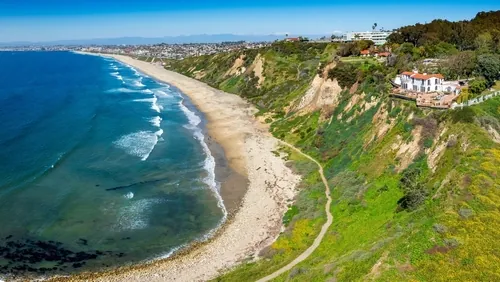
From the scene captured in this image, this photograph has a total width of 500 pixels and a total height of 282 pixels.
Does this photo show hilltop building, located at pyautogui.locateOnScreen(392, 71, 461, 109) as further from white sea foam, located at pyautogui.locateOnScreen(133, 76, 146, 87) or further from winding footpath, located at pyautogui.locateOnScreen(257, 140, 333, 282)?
white sea foam, located at pyautogui.locateOnScreen(133, 76, 146, 87)

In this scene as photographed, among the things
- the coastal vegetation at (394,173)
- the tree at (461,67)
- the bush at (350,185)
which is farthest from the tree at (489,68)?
the bush at (350,185)

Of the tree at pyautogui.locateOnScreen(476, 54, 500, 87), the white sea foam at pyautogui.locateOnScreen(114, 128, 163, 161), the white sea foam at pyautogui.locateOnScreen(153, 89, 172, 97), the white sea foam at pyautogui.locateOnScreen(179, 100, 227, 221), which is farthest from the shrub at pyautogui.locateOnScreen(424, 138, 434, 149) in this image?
the white sea foam at pyautogui.locateOnScreen(153, 89, 172, 97)

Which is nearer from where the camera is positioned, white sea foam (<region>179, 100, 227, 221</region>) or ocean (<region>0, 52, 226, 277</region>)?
ocean (<region>0, 52, 226, 277</region>)

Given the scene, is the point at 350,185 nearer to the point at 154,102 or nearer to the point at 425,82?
the point at 425,82

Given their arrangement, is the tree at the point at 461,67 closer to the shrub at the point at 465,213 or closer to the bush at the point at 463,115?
the bush at the point at 463,115

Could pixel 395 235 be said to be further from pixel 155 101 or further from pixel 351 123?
pixel 155 101
